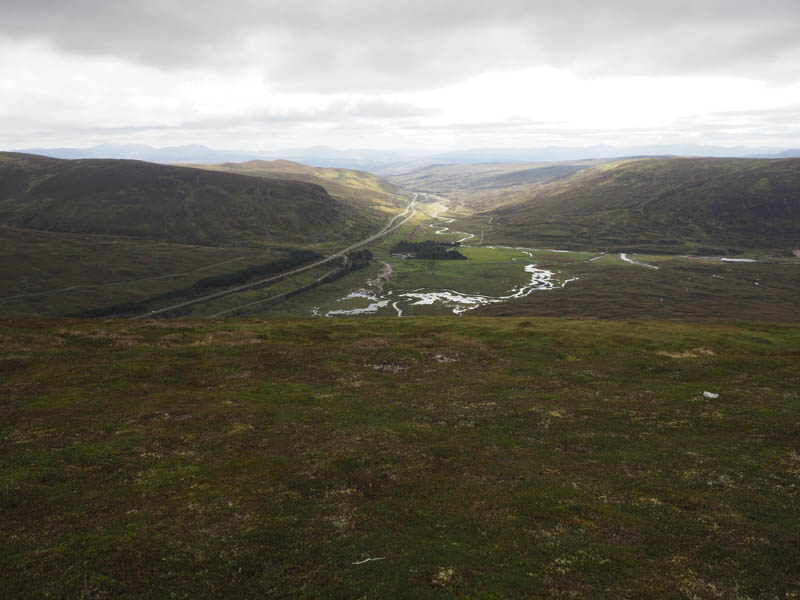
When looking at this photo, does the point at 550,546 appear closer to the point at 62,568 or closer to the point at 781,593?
the point at 781,593

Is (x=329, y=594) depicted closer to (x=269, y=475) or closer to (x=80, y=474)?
(x=269, y=475)

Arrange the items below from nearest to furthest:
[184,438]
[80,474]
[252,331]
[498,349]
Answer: [80,474]
[184,438]
[498,349]
[252,331]

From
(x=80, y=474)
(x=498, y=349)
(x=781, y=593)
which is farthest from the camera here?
(x=498, y=349)

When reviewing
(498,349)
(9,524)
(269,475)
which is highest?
(9,524)

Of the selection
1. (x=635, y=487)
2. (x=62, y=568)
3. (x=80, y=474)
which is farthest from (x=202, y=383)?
(x=635, y=487)

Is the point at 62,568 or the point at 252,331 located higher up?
the point at 62,568

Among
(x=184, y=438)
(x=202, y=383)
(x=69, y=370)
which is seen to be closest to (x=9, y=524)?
(x=184, y=438)

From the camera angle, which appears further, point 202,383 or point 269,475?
point 202,383
